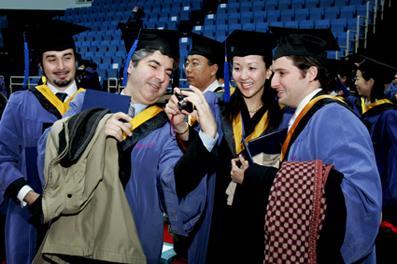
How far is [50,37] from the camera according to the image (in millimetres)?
2379

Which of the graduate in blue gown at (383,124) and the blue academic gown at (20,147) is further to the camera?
the graduate in blue gown at (383,124)

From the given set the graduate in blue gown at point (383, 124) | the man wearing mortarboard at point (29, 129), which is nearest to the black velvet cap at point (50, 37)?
the man wearing mortarboard at point (29, 129)

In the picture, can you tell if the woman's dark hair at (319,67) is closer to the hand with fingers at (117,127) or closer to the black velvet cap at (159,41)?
the black velvet cap at (159,41)

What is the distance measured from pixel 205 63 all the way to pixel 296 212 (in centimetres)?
249

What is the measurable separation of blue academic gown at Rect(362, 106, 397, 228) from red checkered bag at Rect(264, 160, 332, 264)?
7.75 ft

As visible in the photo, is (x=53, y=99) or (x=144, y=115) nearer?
(x=144, y=115)

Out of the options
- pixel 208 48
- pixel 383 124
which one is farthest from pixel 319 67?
pixel 383 124

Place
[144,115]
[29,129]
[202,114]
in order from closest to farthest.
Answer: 1. [202,114]
2. [144,115]
3. [29,129]

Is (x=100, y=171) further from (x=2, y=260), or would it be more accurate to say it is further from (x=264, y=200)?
(x=2, y=260)

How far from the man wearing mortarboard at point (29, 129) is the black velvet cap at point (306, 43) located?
4.28 ft

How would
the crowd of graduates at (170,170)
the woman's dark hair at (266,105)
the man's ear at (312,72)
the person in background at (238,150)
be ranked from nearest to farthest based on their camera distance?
1. the crowd of graduates at (170,170)
2. the man's ear at (312,72)
3. the person in background at (238,150)
4. the woman's dark hair at (266,105)

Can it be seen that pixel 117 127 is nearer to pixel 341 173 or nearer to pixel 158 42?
pixel 158 42

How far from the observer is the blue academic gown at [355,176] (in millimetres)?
1493

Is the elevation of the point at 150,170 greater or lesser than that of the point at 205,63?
lesser
